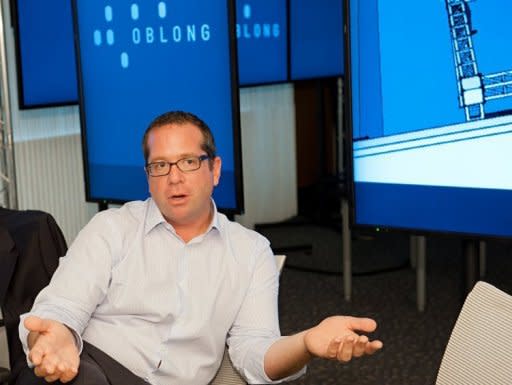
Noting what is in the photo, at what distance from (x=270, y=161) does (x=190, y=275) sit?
4.14 metres

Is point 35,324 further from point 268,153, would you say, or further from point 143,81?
point 268,153

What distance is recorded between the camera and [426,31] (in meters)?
2.71

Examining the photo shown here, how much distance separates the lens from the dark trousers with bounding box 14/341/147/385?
69.5 inches

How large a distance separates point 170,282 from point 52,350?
41 centimetres

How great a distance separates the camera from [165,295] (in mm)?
2037

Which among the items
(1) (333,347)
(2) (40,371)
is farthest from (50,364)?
(1) (333,347)

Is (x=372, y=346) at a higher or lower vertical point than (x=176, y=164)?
lower

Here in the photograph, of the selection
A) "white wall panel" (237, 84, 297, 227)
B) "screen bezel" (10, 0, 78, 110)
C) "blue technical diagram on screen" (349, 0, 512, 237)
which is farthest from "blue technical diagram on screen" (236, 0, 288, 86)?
"blue technical diagram on screen" (349, 0, 512, 237)

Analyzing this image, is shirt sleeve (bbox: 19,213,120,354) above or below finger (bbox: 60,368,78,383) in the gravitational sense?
above

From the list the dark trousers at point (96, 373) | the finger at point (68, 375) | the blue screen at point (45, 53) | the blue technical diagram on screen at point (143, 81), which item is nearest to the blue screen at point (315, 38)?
the blue screen at point (45, 53)

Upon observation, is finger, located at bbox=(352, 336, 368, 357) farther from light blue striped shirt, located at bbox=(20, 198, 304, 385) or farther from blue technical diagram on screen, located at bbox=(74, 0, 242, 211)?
blue technical diagram on screen, located at bbox=(74, 0, 242, 211)

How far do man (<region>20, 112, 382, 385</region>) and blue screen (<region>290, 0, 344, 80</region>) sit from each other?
147 inches

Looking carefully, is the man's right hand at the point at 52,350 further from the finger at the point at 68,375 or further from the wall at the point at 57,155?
the wall at the point at 57,155

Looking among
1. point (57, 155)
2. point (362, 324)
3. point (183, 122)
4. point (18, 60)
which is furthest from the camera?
point (57, 155)
